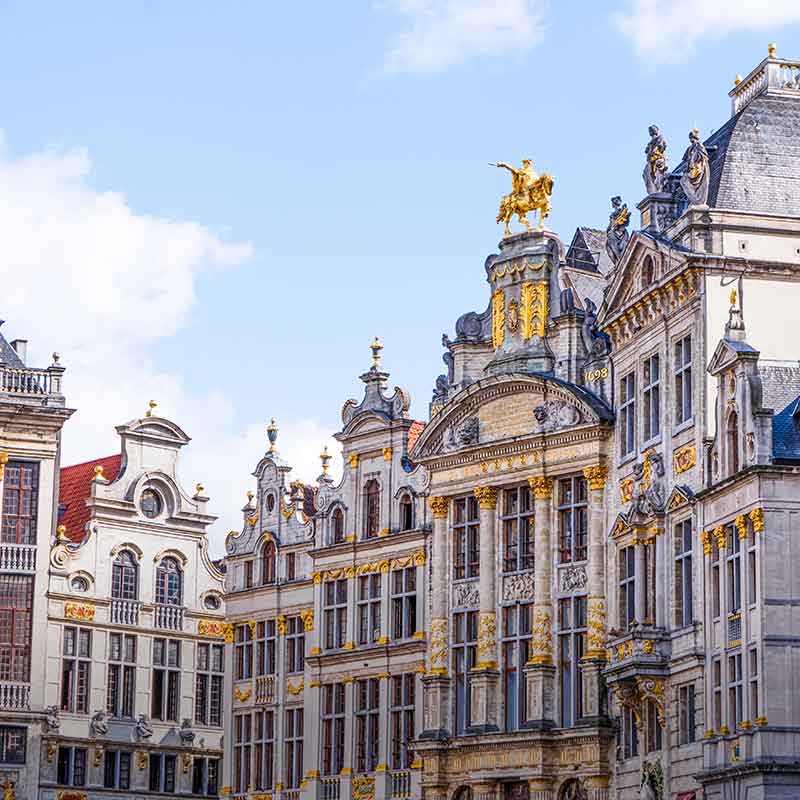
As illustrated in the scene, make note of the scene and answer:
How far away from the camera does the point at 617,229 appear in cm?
5344

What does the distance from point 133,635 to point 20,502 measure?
18.0ft

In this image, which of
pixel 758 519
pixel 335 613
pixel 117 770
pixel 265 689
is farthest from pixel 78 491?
pixel 758 519

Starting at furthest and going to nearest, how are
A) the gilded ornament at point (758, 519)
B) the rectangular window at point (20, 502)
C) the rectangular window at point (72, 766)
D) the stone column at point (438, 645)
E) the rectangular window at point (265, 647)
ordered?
the rectangular window at point (72, 766) < the rectangular window at point (20, 502) < the rectangular window at point (265, 647) < the stone column at point (438, 645) < the gilded ornament at point (758, 519)

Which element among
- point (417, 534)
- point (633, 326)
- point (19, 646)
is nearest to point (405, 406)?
point (417, 534)

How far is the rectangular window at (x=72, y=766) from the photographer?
62156mm

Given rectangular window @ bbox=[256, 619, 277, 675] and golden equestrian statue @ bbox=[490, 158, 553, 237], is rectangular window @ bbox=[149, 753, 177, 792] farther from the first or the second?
golden equestrian statue @ bbox=[490, 158, 553, 237]

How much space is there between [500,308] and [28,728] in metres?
18.4

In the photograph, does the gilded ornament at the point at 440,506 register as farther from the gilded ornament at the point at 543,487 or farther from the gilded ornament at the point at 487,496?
the gilded ornament at the point at 543,487

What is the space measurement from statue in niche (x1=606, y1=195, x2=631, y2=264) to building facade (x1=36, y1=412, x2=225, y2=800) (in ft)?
59.8

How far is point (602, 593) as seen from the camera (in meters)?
50.0

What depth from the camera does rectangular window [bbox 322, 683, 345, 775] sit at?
57156 mm

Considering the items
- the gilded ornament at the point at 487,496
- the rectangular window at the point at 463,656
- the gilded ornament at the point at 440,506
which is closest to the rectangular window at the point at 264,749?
the rectangular window at the point at 463,656

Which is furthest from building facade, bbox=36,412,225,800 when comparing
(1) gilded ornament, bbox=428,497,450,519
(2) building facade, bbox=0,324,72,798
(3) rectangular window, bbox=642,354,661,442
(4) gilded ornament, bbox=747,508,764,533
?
(4) gilded ornament, bbox=747,508,764,533

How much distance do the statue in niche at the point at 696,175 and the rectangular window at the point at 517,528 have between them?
344 inches
